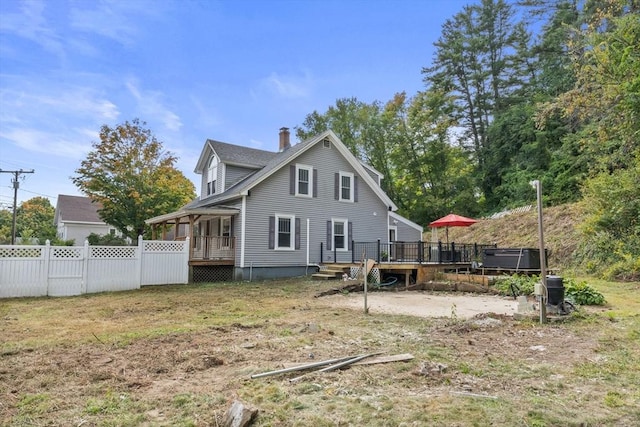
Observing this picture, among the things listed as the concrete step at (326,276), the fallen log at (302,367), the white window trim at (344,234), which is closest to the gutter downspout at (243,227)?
the concrete step at (326,276)

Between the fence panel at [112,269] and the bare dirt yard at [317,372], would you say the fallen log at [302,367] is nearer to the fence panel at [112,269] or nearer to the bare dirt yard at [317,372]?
the bare dirt yard at [317,372]

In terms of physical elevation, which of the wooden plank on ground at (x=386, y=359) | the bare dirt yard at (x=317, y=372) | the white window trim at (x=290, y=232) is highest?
the white window trim at (x=290, y=232)

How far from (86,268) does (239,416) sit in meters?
11.1

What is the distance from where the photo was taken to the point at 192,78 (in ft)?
58.9

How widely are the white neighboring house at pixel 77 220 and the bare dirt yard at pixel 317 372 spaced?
3053 centimetres

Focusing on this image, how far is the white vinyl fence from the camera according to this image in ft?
35.0

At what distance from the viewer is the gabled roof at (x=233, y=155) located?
58.6 ft

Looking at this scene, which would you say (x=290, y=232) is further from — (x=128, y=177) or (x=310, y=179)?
(x=128, y=177)

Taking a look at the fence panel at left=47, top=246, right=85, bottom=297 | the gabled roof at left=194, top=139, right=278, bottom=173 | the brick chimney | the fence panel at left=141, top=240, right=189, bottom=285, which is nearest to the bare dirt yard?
the fence panel at left=47, top=246, right=85, bottom=297

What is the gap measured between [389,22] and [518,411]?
50.4ft

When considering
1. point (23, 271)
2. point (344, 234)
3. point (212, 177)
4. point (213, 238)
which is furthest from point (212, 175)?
point (23, 271)

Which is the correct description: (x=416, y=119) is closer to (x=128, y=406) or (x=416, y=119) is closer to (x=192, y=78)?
(x=192, y=78)

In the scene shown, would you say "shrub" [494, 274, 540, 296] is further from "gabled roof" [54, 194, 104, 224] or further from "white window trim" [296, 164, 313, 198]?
"gabled roof" [54, 194, 104, 224]

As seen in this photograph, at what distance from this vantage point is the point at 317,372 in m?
3.95
